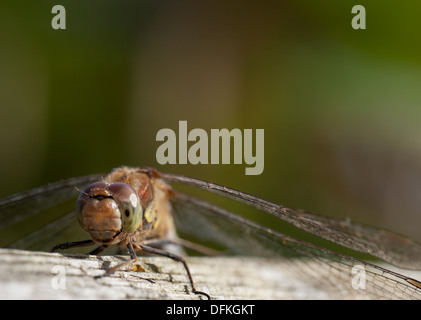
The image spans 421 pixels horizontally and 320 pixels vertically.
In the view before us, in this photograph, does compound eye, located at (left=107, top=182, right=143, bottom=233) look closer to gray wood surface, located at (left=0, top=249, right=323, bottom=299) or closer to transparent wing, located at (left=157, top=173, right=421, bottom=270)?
gray wood surface, located at (left=0, top=249, right=323, bottom=299)

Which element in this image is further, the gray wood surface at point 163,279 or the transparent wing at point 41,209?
the transparent wing at point 41,209

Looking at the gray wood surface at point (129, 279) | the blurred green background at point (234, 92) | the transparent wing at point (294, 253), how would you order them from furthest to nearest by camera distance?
1. the blurred green background at point (234, 92)
2. the transparent wing at point (294, 253)
3. the gray wood surface at point (129, 279)

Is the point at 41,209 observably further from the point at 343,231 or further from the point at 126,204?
the point at 343,231

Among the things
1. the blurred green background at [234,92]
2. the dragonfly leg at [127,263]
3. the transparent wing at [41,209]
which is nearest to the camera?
the dragonfly leg at [127,263]

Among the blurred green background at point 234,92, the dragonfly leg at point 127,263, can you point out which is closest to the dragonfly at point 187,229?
the dragonfly leg at point 127,263

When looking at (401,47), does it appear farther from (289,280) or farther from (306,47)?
(289,280)

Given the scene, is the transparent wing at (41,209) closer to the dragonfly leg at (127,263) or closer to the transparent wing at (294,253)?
the dragonfly leg at (127,263)

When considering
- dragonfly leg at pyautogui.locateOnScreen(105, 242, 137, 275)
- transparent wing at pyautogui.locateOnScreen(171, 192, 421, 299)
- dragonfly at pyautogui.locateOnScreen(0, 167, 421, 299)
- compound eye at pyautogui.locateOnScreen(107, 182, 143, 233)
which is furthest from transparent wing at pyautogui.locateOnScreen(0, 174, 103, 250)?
transparent wing at pyautogui.locateOnScreen(171, 192, 421, 299)

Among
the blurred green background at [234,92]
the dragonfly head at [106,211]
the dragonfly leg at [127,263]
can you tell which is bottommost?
the dragonfly leg at [127,263]

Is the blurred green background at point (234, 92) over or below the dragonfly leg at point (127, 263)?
over
